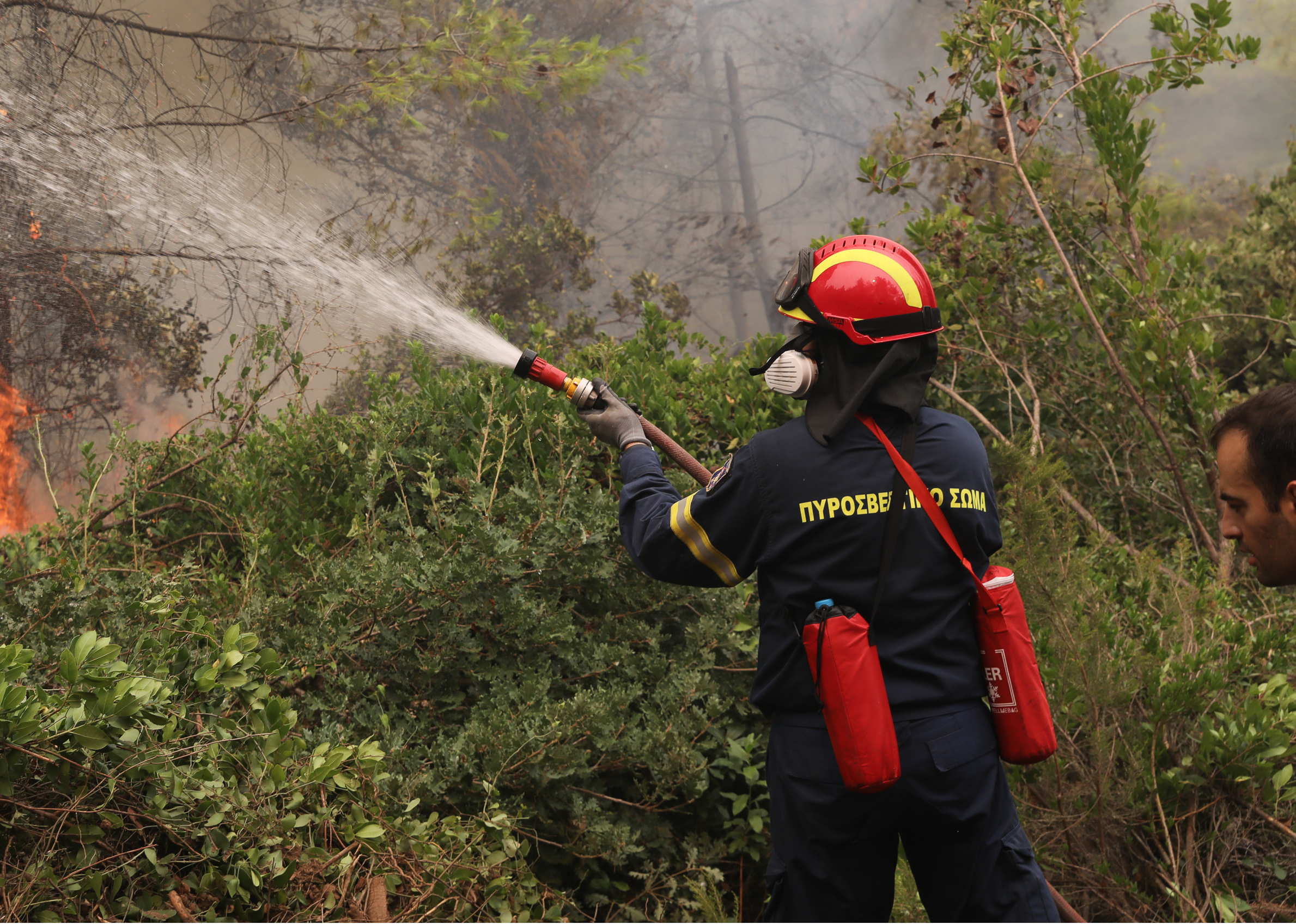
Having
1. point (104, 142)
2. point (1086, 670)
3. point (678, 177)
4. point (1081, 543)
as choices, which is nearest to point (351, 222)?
point (104, 142)

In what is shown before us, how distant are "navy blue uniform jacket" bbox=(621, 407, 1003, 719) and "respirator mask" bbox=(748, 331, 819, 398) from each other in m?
0.09

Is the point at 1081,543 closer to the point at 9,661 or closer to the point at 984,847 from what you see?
the point at 984,847

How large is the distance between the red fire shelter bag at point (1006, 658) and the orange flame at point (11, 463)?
261 inches

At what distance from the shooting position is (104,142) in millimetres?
6656

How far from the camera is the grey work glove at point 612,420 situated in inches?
99.7

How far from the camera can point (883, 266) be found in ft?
7.02

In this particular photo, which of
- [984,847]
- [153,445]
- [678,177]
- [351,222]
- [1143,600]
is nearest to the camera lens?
[984,847]

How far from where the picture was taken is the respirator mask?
2.12m

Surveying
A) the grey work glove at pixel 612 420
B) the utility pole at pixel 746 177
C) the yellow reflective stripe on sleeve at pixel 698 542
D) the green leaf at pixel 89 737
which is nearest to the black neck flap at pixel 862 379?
the yellow reflective stripe on sleeve at pixel 698 542

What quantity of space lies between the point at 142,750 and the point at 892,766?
→ 5.55 feet

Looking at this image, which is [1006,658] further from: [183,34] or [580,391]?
[183,34]

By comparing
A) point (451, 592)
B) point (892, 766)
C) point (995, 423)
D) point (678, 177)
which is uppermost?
point (678, 177)

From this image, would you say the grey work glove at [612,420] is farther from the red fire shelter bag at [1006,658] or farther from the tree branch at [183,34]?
the tree branch at [183,34]

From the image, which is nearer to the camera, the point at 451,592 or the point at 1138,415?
the point at 451,592
